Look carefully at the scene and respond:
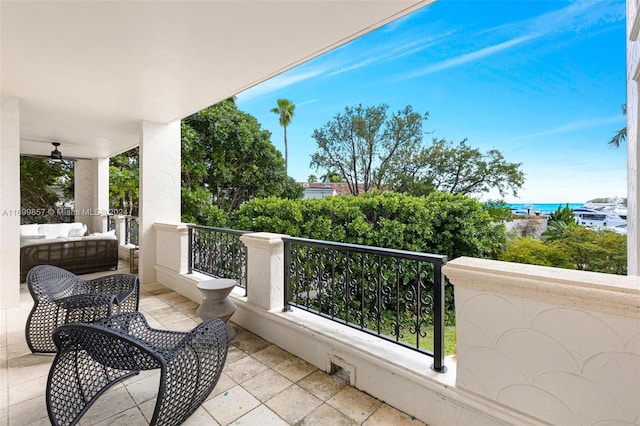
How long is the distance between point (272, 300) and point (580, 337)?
2203 millimetres

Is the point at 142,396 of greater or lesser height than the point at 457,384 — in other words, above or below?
below

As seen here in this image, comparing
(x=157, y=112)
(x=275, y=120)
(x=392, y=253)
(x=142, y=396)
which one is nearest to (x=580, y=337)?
(x=392, y=253)


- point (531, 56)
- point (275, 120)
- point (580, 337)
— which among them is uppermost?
point (531, 56)

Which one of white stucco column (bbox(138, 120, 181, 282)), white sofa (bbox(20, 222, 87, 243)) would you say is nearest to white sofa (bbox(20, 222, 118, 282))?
white sofa (bbox(20, 222, 87, 243))

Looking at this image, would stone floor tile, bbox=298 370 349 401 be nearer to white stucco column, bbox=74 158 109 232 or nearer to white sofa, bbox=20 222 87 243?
white sofa, bbox=20 222 87 243

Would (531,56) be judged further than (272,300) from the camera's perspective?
Yes

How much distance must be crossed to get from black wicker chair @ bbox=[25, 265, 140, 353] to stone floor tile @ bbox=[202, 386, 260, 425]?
3.74ft

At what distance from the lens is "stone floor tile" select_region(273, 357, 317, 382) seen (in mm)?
2210

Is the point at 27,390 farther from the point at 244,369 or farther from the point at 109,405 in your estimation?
the point at 244,369

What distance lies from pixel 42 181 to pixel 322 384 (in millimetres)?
13094

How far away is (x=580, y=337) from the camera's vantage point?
1215 millimetres

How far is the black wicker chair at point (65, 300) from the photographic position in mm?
2320

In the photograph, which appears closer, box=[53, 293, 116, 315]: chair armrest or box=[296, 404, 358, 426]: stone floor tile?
box=[296, 404, 358, 426]: stone floor tile

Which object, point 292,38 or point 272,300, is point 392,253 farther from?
point 292,38
